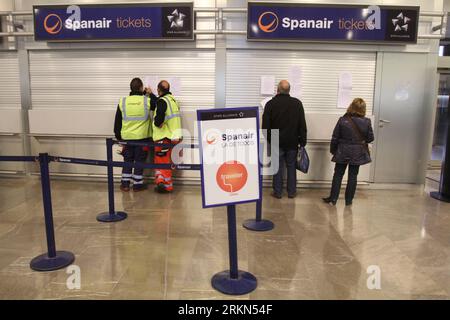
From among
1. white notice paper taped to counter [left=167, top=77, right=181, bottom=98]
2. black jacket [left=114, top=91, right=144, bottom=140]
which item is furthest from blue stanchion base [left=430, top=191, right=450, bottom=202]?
black jacket [left=114, top=91, right=144, bottom=140]

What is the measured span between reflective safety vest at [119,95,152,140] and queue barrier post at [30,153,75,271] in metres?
2.50

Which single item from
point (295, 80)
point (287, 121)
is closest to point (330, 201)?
point (287, 121)

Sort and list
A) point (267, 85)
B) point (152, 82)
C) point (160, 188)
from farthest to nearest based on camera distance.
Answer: point (152, 82) → point (267, 85) → point (160, 188)

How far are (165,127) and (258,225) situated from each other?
224 cm

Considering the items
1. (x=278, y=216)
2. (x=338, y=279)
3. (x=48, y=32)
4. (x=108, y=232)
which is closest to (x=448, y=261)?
(x=338, y=279)

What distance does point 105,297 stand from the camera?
282cm

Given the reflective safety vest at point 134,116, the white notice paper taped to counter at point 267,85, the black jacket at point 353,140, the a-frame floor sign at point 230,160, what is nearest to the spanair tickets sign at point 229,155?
the a-frame floor sign at point 230,160

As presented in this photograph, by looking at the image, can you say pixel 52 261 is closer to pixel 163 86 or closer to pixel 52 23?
pixel 163 86

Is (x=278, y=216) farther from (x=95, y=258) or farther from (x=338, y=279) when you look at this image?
(x=95, y=258)

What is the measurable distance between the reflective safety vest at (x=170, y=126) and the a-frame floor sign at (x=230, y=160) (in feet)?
9.71

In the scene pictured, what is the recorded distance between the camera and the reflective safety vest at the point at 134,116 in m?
5.66

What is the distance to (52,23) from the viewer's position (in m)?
5.99

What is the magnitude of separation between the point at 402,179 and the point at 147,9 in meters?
4.88

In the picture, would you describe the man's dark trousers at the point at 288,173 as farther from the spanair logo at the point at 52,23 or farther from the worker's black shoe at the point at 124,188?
the spanair logo at the point at 52,23
